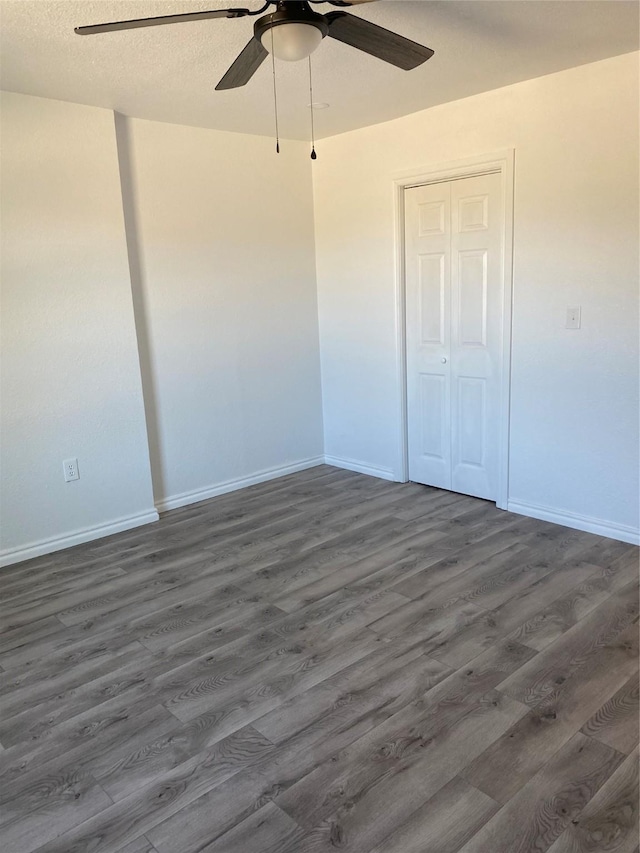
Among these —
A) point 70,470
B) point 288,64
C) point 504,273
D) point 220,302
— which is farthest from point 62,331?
point 504,273

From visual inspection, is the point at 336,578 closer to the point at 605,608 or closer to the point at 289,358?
the point at 605,608

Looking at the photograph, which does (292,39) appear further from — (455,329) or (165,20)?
(455,329)

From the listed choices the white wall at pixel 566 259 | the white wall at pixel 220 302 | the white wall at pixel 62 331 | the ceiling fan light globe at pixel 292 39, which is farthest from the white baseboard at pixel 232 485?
the ceiling fan light globe at pixel 292 39

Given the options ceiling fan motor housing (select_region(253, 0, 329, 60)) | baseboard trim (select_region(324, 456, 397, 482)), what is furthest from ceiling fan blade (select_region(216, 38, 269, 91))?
baseboard trim (select_region(324, 456, 397, 482))

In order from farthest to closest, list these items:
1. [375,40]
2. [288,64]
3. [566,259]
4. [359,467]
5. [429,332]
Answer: [359,467], [429,332], [566,259], [288,64], [375,40]

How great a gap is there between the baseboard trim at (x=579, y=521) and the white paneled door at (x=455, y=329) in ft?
0.79

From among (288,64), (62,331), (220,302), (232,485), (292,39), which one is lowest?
(232,485)

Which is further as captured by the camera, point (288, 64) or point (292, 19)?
point (288, 64)

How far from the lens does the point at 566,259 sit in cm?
331

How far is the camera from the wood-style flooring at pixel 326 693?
171 centimetres

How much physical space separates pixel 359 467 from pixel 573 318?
2011mm

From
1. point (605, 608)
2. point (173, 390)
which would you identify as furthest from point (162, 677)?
point (173, 390)

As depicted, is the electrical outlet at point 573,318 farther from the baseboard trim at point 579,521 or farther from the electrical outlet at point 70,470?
the electrical outlet at point 70,470

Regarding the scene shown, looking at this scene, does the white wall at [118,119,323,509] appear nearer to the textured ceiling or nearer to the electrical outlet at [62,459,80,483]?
the textured ceiling
